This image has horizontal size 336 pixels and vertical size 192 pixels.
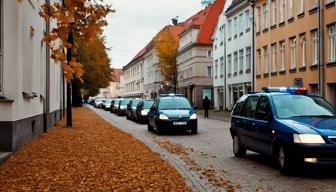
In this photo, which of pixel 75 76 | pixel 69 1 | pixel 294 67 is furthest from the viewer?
pixel 294 67

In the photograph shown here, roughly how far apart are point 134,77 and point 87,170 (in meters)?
126

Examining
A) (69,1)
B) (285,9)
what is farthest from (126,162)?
(285,9)

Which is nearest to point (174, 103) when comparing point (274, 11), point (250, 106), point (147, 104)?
point (147, 104)

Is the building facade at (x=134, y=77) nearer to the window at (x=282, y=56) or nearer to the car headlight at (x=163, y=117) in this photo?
the window at (x=282, y=56)

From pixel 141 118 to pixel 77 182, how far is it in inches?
930

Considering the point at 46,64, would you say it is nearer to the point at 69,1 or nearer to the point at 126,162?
the point at 126,162

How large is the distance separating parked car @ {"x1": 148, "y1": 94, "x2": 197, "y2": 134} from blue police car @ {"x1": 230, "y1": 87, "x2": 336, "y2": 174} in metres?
8.47

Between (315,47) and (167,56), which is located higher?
(167,56)

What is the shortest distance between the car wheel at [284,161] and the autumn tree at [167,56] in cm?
5715

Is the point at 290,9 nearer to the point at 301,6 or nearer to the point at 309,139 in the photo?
the point at 301,6

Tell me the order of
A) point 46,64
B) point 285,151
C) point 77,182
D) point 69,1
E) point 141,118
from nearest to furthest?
point 69,1 < point 77,182 < point 285,151 < point 46,64 < point 141,118

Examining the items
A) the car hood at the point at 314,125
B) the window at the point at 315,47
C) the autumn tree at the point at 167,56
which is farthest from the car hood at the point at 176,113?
Result: the autumn tree at the point at 167,56

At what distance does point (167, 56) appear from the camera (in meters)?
68.7

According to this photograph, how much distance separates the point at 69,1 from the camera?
714 cm
